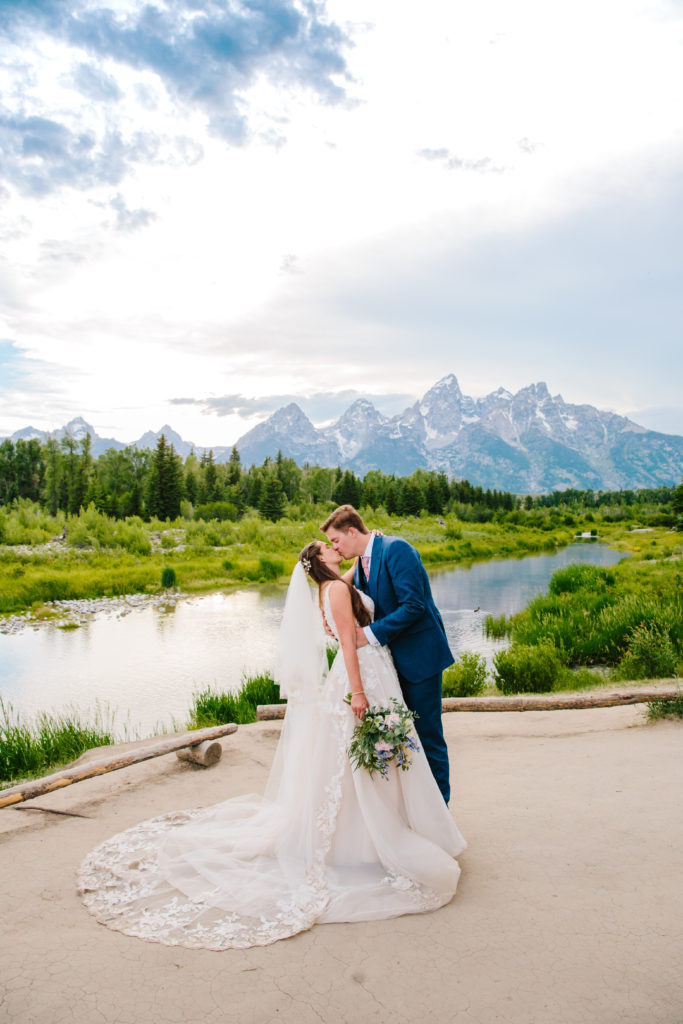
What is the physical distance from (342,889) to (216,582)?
25334 mm

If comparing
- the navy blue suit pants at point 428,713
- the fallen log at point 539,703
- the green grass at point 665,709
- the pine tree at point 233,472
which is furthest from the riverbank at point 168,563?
the pine tree at point 233,472

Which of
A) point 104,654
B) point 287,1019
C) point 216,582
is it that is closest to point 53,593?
point 216,582

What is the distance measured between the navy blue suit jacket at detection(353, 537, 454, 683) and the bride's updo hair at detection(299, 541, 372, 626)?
0.26 ft

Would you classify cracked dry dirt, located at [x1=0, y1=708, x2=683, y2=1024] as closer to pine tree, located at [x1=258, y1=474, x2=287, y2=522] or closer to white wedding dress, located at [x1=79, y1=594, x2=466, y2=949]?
white wedding dress, located at [x1=79, y1=594, x2=466, y2=949]

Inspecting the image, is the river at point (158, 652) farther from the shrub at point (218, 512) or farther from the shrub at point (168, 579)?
the shrub at point (218, 512)

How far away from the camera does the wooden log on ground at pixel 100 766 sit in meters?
5.15

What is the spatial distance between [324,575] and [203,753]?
2953 mm

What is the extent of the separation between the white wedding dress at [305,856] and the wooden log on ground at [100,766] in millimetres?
1341

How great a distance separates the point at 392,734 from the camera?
3.63 m

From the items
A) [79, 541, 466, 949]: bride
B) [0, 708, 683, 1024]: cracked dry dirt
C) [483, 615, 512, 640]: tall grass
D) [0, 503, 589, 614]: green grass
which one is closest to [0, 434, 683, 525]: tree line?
[0, 503, 589, 614]: green grass

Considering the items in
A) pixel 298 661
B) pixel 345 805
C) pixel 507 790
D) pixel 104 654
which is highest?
pixel 298 661

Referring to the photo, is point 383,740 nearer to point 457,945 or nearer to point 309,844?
point 309,844

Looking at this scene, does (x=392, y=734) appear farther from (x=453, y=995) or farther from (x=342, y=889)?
(x=453, y=995)

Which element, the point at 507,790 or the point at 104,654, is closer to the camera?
the point at 507,790
